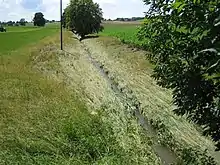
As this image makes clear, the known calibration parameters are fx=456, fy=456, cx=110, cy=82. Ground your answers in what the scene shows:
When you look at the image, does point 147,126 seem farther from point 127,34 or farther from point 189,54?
point 127,34

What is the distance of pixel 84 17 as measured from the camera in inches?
3184

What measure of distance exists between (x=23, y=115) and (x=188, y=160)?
489 centimetres

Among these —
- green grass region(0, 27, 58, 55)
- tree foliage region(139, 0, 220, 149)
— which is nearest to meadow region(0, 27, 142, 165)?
tree foliage region(139, 0, 220, 149)

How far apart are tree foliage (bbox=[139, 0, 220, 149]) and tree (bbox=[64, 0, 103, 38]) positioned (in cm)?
7239

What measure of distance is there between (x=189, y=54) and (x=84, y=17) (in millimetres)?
74650

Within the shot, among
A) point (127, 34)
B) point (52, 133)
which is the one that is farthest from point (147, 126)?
point (127, 34)

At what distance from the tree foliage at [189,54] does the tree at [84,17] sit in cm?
7239

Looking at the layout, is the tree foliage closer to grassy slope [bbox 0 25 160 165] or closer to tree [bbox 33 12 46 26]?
grassy slope [bbox 0 25 160 165]

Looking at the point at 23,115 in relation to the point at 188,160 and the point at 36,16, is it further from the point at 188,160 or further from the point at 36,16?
the point at 36,16

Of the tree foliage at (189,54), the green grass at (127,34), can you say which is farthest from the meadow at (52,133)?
the green grass at (127,34)

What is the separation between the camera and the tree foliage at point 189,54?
628 cm

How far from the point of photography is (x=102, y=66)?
1268 inches

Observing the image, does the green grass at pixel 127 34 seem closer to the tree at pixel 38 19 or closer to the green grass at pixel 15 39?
the green grass at pixel 15 39

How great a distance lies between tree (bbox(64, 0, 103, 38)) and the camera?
80438 millimetres
